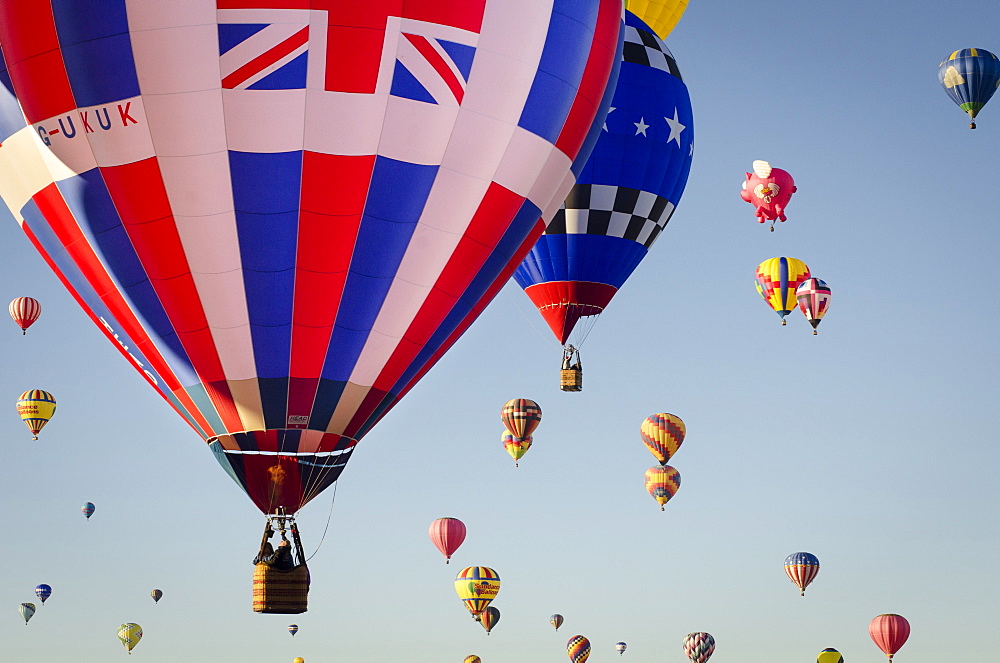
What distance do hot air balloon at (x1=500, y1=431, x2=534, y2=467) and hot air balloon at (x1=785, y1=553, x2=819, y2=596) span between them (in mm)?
7226

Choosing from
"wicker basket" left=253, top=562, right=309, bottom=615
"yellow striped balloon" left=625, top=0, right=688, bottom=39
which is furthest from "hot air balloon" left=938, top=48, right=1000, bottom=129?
"wicker basket" left=253, top=562, right=309, bottom=615

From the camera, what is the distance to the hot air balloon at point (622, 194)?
65.6 ft

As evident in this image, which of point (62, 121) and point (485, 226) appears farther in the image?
point (485, 226)

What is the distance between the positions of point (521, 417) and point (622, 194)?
35.2ft

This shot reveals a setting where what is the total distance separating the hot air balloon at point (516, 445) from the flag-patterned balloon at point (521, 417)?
0.46 ft

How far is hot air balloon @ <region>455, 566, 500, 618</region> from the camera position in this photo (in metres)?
34.2

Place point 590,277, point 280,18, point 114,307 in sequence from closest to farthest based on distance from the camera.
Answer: point 280,18, point 114,307, point 590,277

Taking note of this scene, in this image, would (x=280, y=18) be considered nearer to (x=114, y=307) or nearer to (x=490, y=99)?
(x=490, y=99)

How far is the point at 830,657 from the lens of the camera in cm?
3562

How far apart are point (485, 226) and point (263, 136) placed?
2.12 meters

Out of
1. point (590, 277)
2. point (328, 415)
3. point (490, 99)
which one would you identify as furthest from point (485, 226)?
point (590, 277)

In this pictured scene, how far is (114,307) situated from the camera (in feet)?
43.0

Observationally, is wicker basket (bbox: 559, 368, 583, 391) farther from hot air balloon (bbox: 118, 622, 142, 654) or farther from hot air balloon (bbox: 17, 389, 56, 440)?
hot air balloon (bbox: 118, 622, 142, 654)

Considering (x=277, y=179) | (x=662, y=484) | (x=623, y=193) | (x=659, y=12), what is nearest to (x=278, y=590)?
(x=277, y=179)
